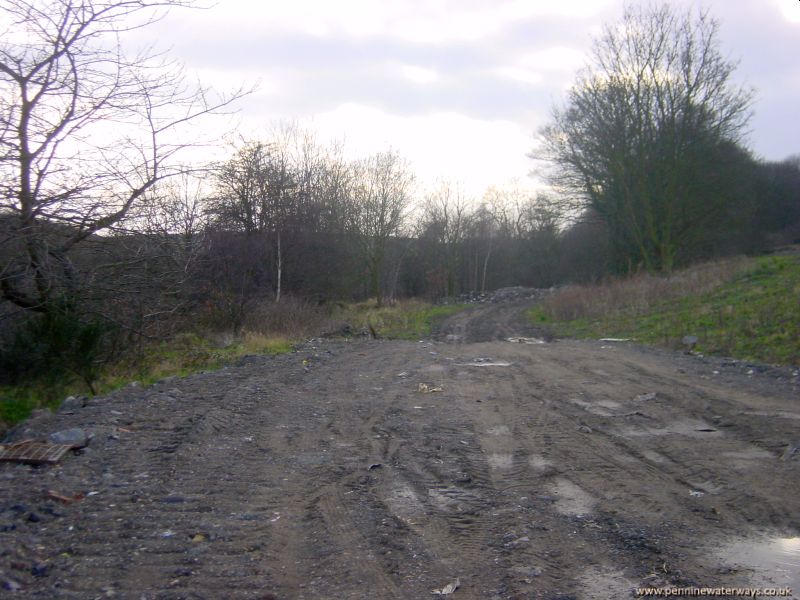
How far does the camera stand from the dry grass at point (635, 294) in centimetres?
2344

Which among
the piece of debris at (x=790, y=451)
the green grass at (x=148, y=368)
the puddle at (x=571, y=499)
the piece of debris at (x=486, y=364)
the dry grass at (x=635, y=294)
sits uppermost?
the dry grass at (x=635, y=294)

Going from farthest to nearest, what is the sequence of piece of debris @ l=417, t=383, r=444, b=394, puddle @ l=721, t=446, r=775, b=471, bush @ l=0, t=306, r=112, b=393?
1. bush @ l=0, t=306, r=112, b=393
2. piece of debris @ l=417, t=383, r=444, b=394
3. puddle @ l=721, t=446, r=775, b=471

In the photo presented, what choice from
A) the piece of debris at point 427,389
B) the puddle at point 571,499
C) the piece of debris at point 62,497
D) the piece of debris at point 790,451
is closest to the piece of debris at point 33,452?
the piece of debris at point 62,497

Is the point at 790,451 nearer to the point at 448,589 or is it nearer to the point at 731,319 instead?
the point at 448,589

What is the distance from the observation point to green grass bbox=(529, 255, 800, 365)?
14289mm

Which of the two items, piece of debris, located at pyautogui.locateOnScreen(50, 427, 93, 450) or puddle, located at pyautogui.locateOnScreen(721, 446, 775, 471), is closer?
puddle, located at pyautogui.locateOnScreen(721, 446, 775, 471)

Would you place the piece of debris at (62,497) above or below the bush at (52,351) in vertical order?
below

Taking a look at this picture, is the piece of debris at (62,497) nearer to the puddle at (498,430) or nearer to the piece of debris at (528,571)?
the piece of debris at (528,571)

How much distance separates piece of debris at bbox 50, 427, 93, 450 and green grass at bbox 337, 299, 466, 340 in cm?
1585

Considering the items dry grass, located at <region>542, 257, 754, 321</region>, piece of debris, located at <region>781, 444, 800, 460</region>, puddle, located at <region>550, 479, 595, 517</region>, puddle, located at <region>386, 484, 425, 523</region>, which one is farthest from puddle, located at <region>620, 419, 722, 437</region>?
dry grass, located at <region>542, 257, 754, 321</region>

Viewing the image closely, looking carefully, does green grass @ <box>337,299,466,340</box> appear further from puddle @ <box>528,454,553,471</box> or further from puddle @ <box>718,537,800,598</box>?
puddle @ <box>718,537,800,598</box>

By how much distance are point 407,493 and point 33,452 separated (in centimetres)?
373

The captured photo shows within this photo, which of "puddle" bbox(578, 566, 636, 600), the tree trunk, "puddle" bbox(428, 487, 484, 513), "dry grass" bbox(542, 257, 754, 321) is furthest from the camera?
the tree trunk

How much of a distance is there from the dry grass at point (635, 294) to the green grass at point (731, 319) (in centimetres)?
20
